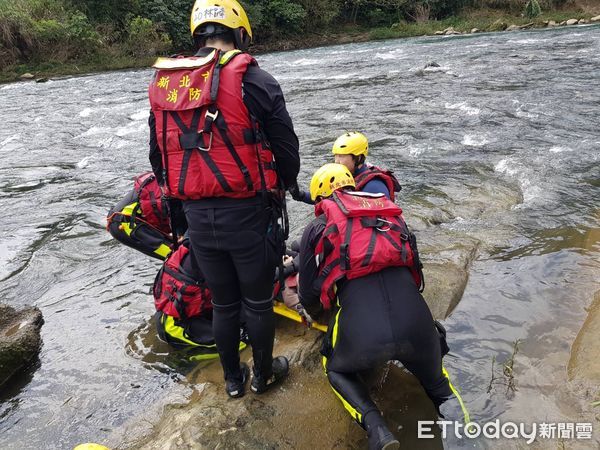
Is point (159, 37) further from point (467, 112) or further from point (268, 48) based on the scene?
point (467, 112)

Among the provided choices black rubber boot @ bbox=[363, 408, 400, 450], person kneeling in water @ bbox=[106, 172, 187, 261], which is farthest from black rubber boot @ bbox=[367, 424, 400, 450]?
person kneeling in water @ bbox=[106, 172, 187, 261]

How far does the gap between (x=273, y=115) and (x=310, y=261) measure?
988 mm

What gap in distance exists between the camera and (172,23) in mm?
34781

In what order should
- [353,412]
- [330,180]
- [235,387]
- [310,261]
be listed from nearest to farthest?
[353,412], [310,261], [235,387], [330,180]

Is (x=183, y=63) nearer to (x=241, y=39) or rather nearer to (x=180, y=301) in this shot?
(x=241, y=39)

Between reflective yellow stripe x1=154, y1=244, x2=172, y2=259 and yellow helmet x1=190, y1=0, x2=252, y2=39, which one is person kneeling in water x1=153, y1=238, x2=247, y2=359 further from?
yellow helmet x1=190, y1=0, x2=252, y2=39

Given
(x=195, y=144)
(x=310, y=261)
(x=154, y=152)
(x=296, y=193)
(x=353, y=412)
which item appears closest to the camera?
(x=195, y=144)

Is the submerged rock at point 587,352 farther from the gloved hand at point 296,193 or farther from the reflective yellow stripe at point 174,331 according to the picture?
the reflective yellow stripe at point 174,331

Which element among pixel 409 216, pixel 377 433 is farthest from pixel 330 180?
pixel 409 216

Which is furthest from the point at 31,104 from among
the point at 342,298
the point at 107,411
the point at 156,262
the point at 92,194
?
the point at 342,298

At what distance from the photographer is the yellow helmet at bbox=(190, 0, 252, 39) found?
263 cm

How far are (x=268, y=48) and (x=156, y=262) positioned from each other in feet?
112

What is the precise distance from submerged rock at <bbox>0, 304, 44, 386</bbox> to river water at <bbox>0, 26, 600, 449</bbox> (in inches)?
5.4

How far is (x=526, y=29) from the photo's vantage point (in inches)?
1289
